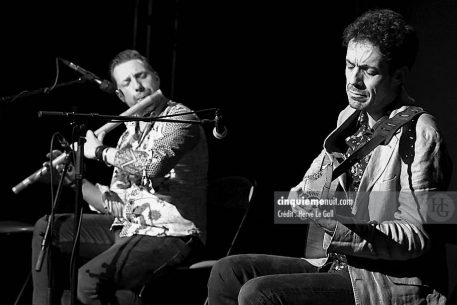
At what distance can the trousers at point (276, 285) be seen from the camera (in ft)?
6.37

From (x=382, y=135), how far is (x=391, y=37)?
0.30 m

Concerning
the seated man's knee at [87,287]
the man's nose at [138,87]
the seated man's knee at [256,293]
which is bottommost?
the seated man's knee at [87,287]

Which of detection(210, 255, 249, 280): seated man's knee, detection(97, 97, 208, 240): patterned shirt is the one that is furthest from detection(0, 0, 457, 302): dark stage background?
detection(210, 255, 249, 280): seated man's knee

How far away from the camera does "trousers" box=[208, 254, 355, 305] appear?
194 centimetres

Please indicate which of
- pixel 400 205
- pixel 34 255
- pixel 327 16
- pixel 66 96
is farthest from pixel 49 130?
pixel 400 205

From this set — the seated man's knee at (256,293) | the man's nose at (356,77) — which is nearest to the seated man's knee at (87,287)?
the seated man's knee at (256,293)

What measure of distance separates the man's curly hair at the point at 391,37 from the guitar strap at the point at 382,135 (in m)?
0.15

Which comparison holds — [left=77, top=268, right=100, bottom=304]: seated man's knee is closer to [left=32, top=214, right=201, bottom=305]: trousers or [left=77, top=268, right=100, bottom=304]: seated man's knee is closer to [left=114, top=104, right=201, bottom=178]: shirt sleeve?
[left=32, top=214, right=201, bottom=305]: trousers

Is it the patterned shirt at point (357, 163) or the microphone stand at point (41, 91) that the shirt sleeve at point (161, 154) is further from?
the patterned shirt at point (357, 163)

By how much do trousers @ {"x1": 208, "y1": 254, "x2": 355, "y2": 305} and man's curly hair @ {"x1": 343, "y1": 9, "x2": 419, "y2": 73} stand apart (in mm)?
671

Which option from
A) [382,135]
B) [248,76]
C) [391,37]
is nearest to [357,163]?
[382,135]

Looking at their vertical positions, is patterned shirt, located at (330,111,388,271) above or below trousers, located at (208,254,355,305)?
above

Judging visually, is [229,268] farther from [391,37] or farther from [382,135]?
[391,37]

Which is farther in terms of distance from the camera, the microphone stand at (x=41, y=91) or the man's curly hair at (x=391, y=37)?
the microphone stand at (x=41, y=91)
